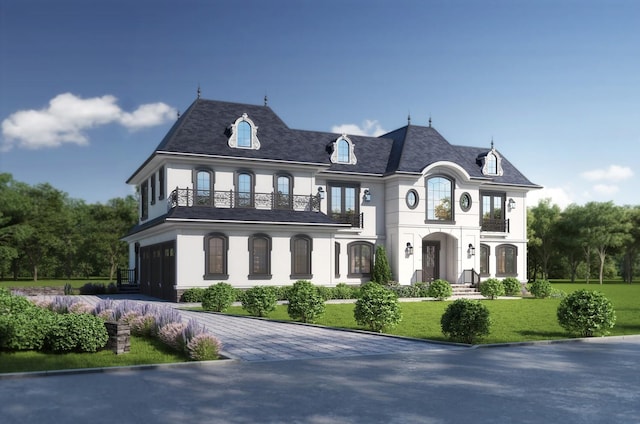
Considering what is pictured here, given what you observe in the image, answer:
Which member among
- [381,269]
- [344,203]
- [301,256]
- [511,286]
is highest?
[344,203]

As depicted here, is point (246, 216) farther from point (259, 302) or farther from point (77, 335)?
point (77, 335)

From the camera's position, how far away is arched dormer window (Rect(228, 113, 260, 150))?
3008 centimetres

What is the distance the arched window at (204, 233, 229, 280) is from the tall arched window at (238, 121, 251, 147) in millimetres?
5008

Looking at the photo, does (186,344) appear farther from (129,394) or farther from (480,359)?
(480,359)

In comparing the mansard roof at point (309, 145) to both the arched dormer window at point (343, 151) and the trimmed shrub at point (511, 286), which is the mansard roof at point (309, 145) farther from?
the trimmed shrub at point (511, 286)

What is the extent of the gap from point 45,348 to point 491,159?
103ft

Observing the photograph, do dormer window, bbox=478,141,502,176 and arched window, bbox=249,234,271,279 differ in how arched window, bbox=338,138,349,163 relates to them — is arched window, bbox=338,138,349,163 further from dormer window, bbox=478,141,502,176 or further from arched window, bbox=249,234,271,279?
dormer window, bbox=478,141,502,176

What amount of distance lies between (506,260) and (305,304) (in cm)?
2384

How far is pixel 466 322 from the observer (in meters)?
14.1

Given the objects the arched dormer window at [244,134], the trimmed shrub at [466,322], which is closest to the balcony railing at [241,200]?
the arched dormer window at [244,134]

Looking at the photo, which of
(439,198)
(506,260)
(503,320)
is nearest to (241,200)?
(439,198)

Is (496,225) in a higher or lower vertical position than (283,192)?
lower

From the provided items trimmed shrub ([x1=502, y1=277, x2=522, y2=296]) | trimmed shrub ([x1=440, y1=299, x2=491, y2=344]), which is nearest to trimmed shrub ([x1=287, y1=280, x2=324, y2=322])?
trimmed shrub ([x1=440, y1=299, x2=491, y2=344])

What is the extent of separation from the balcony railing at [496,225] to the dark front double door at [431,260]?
373cm
